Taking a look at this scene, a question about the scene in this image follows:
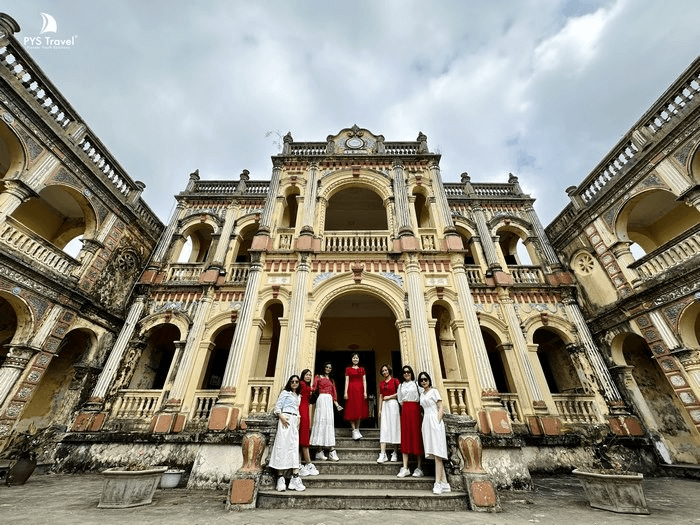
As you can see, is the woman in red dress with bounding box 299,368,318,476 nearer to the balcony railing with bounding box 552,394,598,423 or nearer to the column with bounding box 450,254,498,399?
the column with bounding box 450,254,498,399

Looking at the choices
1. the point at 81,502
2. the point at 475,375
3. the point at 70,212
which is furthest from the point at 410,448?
the point at 70,212

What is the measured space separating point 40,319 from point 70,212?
5705mm

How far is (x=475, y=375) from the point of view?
7.45 m

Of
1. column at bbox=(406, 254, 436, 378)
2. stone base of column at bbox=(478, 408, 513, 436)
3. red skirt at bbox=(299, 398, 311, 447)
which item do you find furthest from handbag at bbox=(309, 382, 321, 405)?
stone base of column at bbox=(478, 408, 513, 436)

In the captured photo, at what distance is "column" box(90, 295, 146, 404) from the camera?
29.1 ft

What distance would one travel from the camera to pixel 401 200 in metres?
10.6

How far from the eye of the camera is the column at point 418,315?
7.36 m

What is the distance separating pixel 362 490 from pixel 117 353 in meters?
9.09

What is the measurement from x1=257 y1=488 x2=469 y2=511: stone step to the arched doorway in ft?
21.5

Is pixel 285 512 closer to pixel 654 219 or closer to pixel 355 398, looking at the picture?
pixel 355 398

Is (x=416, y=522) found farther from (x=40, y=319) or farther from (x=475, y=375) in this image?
(x=40, y=319)

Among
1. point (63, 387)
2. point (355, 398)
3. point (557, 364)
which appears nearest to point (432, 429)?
point (355, 398)

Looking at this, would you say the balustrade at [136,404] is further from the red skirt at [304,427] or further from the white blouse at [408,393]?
the white blouse at [408,393]

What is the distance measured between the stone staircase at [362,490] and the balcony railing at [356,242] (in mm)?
5541
